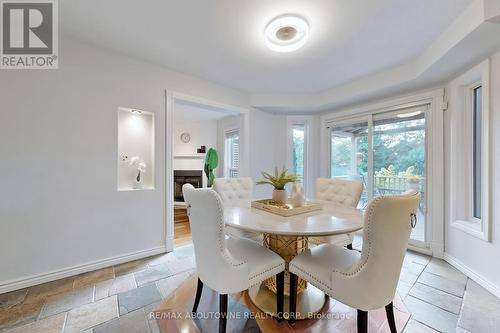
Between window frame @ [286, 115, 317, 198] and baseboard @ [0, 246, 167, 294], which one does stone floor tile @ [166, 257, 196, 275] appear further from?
window frame @ [286, 115, 317, 198]

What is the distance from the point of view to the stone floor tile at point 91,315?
1450 millimetres

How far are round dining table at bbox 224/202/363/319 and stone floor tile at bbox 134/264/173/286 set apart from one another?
96 centimetres

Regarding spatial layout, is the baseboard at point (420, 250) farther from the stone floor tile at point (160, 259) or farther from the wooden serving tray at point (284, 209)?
the stone floor tile at point (160, 259)

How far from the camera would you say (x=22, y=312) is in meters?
1.58

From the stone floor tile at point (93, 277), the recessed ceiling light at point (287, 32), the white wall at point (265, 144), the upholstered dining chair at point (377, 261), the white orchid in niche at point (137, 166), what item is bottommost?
the stone floor tile at point (93, 277)

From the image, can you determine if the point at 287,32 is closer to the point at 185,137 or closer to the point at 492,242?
the point at 492,242

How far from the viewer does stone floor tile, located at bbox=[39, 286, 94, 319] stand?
63.0 inches

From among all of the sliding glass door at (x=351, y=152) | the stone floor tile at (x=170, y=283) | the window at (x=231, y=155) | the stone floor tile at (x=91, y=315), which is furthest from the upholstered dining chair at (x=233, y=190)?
the window at (x=231, y=155)

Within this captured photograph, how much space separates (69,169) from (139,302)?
4.81 feet

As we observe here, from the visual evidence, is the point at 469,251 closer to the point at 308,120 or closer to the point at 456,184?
the point at 456,184

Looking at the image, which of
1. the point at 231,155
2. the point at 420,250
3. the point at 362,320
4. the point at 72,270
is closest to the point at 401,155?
the point at 420,250

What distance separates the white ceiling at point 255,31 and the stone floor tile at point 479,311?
2347mm

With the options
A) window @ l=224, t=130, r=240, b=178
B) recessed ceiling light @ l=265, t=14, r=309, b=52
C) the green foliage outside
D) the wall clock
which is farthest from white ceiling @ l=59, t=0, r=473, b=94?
the wall clock

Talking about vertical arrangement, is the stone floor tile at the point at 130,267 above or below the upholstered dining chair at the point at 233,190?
below
